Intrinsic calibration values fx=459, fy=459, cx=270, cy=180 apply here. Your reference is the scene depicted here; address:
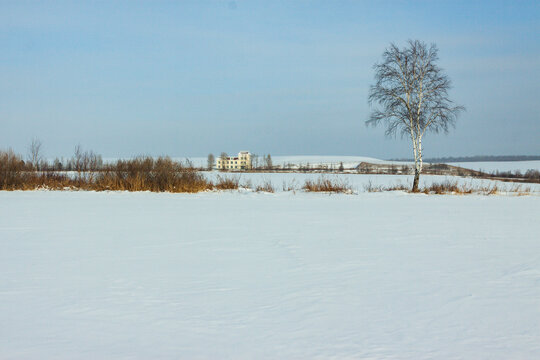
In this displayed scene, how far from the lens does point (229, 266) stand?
17.9 ft

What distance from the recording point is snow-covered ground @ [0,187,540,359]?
3096 millimetres

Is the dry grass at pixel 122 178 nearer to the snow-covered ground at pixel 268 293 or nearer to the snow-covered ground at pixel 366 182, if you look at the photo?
the snow-covered ground at pixel 366 182

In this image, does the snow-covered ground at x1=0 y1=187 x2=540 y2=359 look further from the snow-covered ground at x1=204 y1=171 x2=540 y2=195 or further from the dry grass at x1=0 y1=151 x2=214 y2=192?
the snow-covered ground at x1=204 y1=171 x2=540 y2=195

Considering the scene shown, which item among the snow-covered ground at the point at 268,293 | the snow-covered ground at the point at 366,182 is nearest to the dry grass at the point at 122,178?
the snow-covered ground at the point at 366,182

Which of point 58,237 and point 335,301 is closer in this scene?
point 335,301

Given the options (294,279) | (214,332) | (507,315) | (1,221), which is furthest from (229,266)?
(1,221)

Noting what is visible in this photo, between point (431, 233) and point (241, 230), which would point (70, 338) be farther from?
point (431, 233)

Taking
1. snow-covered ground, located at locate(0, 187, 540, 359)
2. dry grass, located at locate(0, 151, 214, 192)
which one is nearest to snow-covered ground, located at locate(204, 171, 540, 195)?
dry grass, located at locate(0, 151, 214, 192)

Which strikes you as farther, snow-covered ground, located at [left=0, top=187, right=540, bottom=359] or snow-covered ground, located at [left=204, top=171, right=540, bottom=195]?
snow-covered ground, located at [left=204, top=171, right=540, bottom=195]

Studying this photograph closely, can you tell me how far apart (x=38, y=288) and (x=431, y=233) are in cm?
636

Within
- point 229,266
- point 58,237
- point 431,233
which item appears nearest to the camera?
point 229,266

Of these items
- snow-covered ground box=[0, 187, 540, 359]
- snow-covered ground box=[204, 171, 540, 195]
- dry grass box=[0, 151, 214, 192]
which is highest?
dry grass box=[0, 151, 214, 192]

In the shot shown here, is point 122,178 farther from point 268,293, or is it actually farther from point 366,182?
point 268,293

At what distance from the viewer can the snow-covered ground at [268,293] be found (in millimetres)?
3096
